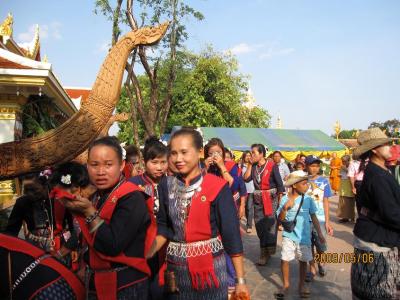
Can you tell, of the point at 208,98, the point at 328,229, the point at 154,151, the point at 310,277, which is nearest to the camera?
the point at 154,151

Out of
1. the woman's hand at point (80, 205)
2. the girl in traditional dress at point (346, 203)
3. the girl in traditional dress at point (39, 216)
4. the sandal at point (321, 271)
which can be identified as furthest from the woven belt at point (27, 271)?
the girl in traditional dress at point (346, 203)

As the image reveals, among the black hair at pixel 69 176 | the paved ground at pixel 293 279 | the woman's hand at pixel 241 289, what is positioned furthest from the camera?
the paved ground at pixel 293 279

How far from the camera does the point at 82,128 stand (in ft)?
7.13

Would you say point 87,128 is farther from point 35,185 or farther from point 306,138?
point 306,138

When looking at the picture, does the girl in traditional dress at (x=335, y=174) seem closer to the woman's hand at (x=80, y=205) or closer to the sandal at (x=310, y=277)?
the sandal at (x=310, y=277)

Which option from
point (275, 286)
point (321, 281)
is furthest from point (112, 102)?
point (321, 281)

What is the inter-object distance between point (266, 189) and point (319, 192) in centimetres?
114

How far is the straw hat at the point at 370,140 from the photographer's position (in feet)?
9.75

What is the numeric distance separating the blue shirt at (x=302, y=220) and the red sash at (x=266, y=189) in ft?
5.06

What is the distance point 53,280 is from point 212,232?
101cm

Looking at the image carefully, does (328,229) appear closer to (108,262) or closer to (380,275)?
(380,275)

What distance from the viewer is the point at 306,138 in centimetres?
2281

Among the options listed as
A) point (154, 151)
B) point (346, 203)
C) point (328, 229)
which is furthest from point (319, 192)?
point (346, 203)
